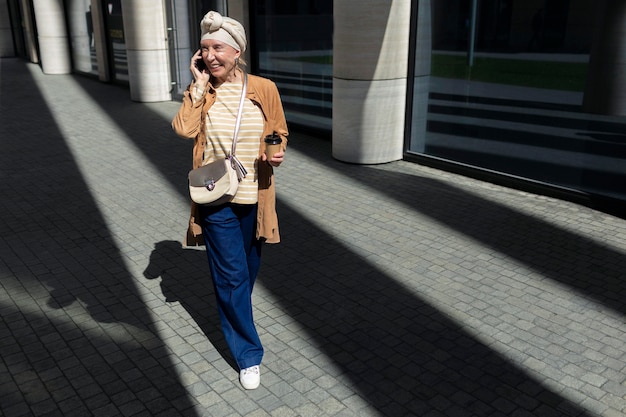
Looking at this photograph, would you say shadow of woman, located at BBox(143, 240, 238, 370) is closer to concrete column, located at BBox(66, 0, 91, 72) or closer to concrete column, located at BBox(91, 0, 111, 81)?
concrete column, located at BBox(91, 0, 111, 81)

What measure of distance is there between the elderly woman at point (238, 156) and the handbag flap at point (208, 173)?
4.7 inches

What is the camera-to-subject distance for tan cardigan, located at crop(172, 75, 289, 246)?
12.4 ft

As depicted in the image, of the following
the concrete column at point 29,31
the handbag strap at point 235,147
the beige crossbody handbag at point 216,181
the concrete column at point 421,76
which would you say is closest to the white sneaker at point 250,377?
the beige crossbody handbag at point 216,181

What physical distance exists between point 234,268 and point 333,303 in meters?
1.51

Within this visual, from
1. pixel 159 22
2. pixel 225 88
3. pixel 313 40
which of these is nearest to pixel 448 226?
pixel 225 88

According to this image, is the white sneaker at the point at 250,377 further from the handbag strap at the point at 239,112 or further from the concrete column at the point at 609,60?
the concrete column at the point at 609,60

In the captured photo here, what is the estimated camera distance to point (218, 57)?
3676mm

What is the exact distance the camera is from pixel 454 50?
9.04m

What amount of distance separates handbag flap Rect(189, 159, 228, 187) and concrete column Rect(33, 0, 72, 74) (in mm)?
21056

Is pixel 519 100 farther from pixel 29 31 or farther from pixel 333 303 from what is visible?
pixel 29 31

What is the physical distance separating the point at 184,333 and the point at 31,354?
107cm

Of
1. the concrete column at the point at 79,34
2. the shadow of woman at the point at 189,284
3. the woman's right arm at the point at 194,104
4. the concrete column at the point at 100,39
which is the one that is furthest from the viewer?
the concrete column at the point at 79,34

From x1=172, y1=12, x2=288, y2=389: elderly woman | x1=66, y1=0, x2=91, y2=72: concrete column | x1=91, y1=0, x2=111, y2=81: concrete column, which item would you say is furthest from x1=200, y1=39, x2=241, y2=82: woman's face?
x1=66, y1=0, x2=91, y2=72: concrete column

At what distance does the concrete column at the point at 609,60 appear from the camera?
7.21 m
